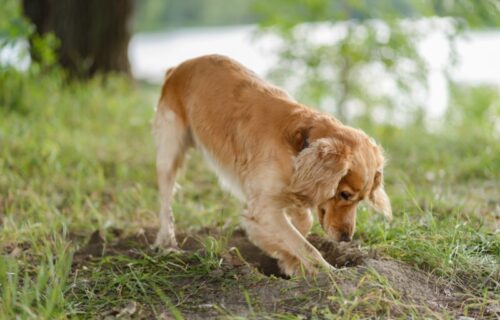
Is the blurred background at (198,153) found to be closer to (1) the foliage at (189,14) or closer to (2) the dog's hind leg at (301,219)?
(2) the dog's hind leg at (301,219)

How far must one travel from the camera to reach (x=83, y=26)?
9.09m

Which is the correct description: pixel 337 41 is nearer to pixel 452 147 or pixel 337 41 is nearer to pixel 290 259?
pixel 452 147

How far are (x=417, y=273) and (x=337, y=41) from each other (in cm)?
525

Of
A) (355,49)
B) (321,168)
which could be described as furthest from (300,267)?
(355,49)

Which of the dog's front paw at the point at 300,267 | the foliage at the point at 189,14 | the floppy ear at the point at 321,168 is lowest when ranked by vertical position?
the foliage at the point at 189,14

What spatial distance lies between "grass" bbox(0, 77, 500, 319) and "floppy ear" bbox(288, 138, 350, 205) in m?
0.45

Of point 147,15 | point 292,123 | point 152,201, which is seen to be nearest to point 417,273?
point 292,123

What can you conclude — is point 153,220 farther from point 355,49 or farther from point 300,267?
point 355,49

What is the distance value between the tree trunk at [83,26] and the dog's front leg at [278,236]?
18.5 feet

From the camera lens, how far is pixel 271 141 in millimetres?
3846

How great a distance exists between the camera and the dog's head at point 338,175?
3.49m

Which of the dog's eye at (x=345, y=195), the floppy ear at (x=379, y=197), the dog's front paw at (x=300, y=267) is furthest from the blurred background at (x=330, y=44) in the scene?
the dog's front paw at (x=300, y=267)

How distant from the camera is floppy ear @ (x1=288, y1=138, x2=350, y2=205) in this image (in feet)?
11.4

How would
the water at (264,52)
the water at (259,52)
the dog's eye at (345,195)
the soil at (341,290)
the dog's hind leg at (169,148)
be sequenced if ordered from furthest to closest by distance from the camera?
the water at (259,52) → the water at (264,52) → the dog's hind leg at (169,148) → the dog's eye at (345,195) → the soil at (341,290)
